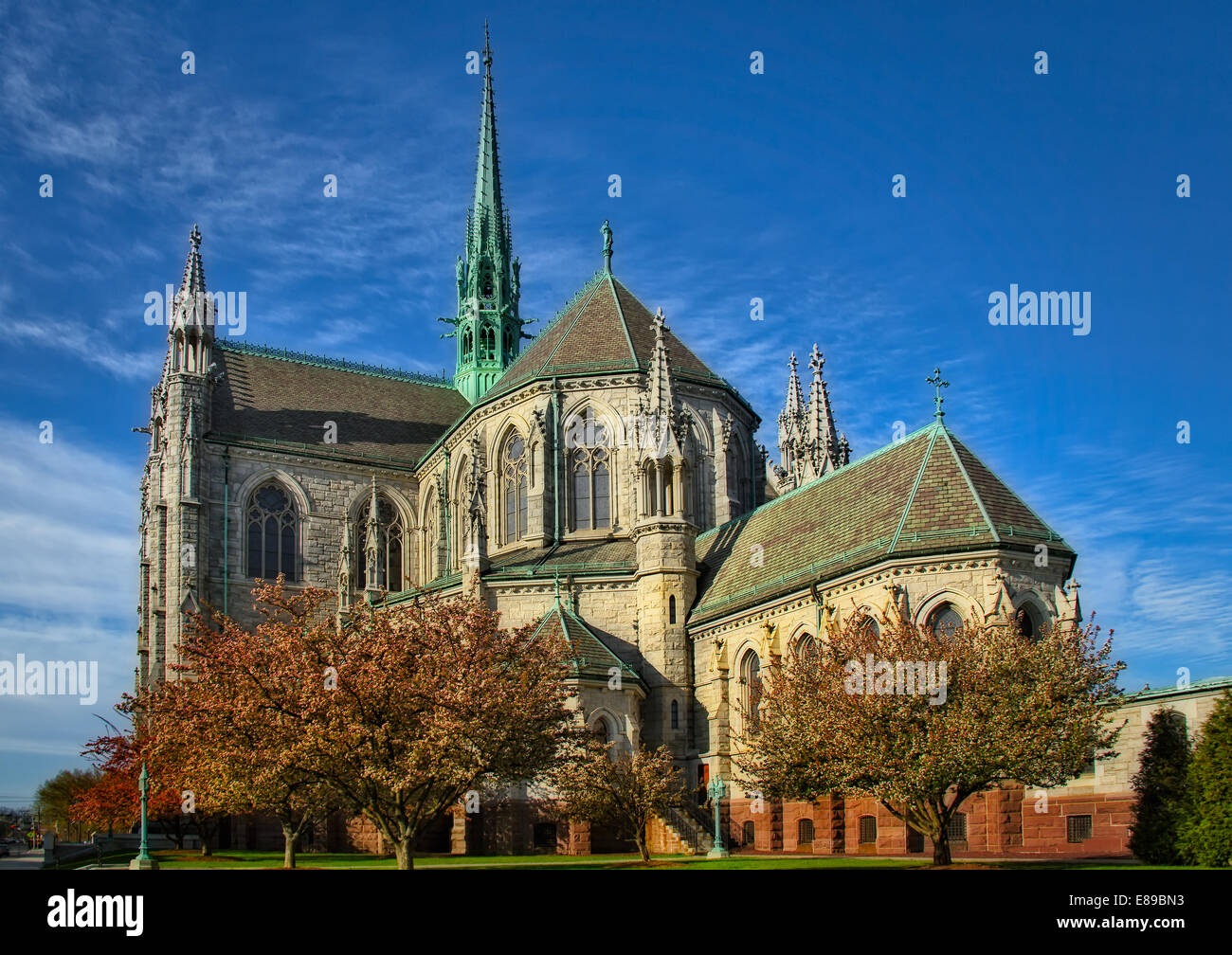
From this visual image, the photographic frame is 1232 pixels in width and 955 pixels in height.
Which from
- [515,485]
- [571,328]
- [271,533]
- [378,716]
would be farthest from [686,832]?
[271,533]

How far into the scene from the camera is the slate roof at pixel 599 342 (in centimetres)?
5600

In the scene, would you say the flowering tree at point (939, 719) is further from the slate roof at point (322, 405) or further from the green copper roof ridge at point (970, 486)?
the slate roof at point (322, 405)

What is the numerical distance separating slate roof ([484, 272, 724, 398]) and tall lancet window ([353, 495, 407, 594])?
1010 centimetres

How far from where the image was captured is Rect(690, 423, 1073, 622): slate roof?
37.7 metres

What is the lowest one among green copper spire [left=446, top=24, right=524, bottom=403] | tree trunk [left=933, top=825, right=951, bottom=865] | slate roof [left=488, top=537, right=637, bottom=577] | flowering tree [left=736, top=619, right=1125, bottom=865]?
tree trunk [left=933, top=825, right=951, bottom=865]

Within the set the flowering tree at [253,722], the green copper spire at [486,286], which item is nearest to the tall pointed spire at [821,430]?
the flowering tree at [253,722]

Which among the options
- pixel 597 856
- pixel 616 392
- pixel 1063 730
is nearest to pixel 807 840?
pixel 597 856

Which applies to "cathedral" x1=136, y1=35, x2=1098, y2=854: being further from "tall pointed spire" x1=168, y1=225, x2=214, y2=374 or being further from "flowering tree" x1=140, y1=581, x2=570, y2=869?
"flowering tree" x1=140, y1=581, x2=570, y2=869

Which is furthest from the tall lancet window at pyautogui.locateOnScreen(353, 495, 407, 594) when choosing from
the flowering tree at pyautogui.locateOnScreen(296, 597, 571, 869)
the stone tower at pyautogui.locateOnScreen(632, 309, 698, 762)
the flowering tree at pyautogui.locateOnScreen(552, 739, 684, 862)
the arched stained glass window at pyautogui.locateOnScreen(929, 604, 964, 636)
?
the arched stained glass window at pyautogui.locateOnScreen(929, 604, 964, 636)

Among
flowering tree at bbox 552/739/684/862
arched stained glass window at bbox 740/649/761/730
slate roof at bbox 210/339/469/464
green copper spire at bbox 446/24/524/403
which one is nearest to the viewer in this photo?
flowering tree at bbox 552/739/684/862
